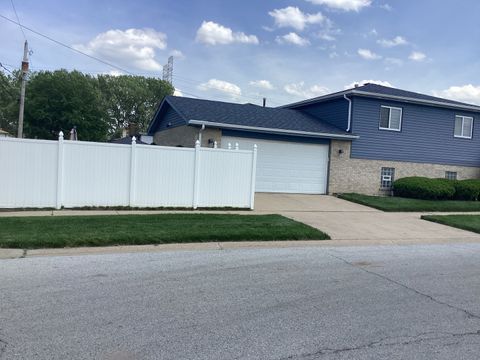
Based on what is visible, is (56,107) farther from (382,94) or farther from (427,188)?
(427,188)

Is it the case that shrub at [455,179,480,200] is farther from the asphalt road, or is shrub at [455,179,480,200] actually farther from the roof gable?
the asphalt road

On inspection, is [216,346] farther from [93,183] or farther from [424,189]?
[424,189]

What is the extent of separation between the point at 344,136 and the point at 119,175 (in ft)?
36.0

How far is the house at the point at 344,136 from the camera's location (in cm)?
1905

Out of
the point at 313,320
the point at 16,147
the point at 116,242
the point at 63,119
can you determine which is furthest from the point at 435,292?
the point at 63,119

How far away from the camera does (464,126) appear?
23.5 m

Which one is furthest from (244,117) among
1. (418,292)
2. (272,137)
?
(418,292)

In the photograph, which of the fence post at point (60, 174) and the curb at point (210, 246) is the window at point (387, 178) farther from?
the fence post at point (60, 174)

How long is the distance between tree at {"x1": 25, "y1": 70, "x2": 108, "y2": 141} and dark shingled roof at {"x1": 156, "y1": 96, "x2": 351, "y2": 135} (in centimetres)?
1954

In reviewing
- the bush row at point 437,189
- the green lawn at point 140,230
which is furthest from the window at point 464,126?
the green lawn at point 140,230

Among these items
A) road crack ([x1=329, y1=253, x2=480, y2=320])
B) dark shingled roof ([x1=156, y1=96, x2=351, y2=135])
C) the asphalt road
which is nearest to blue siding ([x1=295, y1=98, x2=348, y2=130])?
dark shingled roof ([x1=156, y1=96, x2=351, y2=135])

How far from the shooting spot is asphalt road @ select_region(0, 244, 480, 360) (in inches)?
166

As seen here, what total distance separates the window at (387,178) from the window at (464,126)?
173 inches

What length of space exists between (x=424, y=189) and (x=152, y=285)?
15.9 m
